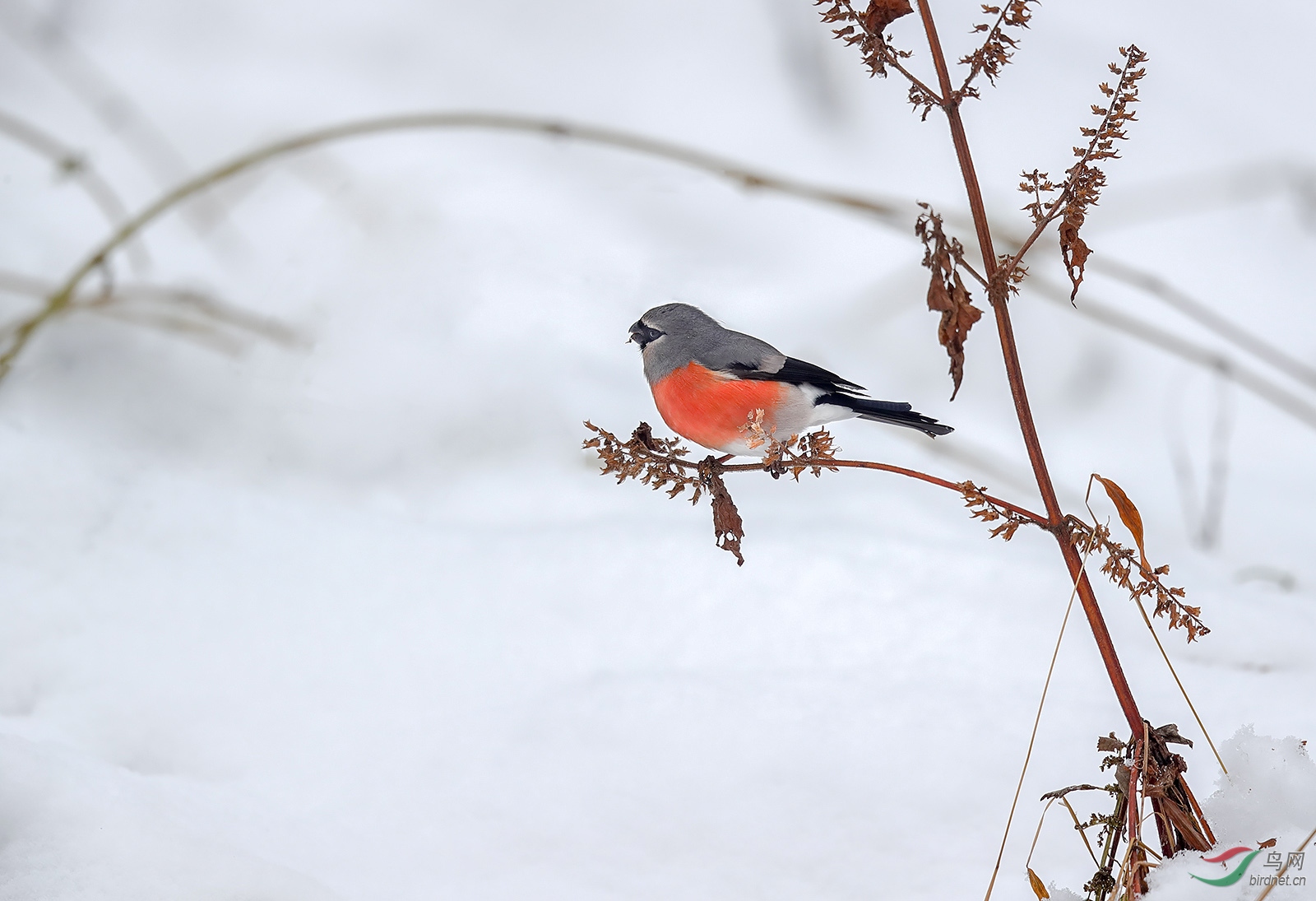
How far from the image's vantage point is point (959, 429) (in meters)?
1.78

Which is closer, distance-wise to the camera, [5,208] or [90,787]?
[90,787]

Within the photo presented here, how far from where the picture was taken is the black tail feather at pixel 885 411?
741 mm

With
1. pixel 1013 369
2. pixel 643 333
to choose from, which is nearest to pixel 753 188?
pixel 643 333

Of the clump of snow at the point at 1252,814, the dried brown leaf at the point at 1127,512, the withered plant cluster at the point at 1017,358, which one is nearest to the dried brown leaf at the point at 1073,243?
A: the withered plant cluster at the point at 1017,358

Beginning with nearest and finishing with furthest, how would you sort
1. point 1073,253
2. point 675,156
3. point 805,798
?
point 1073,253
point 805,798
point 675,156

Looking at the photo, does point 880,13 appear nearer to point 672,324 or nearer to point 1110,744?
point 672,324

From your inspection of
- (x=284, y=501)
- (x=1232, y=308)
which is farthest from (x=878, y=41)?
(x=1232, y=308)

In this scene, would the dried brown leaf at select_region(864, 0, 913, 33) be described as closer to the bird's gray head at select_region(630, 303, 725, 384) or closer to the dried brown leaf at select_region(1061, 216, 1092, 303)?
the dried brown leaf at select_region(1061, 216, 1092, 303)

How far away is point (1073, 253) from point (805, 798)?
0.59 meters

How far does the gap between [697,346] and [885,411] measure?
0.18m

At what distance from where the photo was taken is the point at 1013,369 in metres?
0.61

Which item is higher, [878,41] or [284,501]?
[284,501]

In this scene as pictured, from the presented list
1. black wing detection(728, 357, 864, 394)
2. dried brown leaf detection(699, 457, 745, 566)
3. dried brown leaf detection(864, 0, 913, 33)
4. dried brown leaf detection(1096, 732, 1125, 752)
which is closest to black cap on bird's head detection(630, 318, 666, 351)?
black wing detection(728, 357, 864, 394)

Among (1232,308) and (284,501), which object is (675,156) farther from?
(1232,308)
